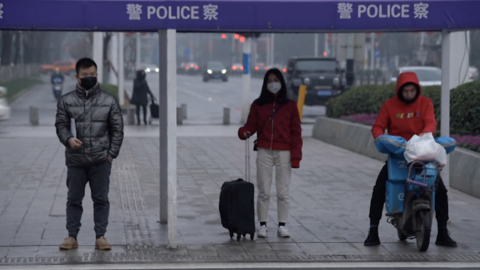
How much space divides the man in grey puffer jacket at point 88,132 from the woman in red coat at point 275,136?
4.40ft

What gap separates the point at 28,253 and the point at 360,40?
20.0m

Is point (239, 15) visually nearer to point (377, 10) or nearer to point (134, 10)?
point (134, 10)

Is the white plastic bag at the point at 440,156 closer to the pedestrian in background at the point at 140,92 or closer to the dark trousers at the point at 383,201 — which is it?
the dark trousers at the point at 383,201

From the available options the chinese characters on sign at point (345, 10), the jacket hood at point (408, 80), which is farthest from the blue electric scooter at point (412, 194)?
the chinese characters on sign at point (345, 10)

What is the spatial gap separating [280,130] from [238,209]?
87cm

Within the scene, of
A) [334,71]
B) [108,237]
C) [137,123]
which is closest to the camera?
[108,237]

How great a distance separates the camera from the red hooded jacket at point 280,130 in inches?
340

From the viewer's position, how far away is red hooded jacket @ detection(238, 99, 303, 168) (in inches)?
340

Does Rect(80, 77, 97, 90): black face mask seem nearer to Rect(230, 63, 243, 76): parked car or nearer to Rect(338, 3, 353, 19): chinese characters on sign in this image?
Rect(338, 3, 353, 19): chinese characters on sign

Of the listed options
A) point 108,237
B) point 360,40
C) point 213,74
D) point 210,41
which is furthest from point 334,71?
point 210,41

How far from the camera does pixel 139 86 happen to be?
80.4 ft

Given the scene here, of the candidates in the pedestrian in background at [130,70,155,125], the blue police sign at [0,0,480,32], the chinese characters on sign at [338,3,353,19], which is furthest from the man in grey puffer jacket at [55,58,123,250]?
the pedestrian in background at [130,70,155,125]

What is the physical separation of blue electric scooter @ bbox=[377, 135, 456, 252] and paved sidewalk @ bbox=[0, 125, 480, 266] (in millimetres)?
237

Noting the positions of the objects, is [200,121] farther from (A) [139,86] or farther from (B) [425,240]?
(B) [425,240]
